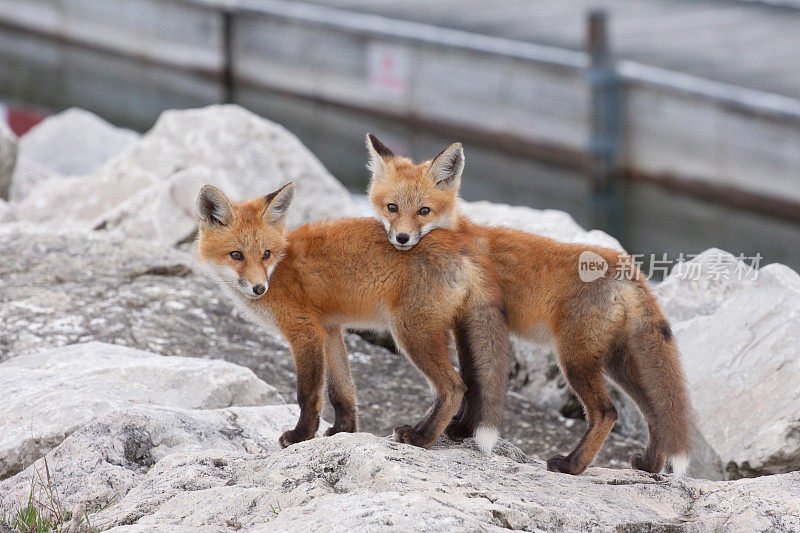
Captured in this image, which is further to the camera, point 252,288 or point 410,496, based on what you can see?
point 252,288

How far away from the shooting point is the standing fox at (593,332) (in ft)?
15.2

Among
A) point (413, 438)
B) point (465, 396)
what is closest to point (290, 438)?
point (413, 438)

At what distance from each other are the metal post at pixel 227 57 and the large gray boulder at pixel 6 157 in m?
8.81

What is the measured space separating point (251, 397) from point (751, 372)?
2974 millimetres

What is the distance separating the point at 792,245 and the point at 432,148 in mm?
5812

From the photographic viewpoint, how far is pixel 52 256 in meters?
7.81

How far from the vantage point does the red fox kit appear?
462cm

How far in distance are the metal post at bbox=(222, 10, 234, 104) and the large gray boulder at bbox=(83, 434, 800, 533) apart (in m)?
15.2

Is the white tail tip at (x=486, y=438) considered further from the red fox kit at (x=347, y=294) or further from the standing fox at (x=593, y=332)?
the standing fox at (x=593, y=332)

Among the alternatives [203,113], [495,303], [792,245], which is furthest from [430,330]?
[792,245]

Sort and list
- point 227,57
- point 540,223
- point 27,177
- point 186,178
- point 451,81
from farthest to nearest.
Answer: point 227,57 → point 451,81 → point 27,177 → point 186,178 → point 540,223

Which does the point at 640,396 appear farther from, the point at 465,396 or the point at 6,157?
the point at 6,157

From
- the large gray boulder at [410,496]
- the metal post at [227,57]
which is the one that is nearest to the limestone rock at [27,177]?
→ the metal post at [227,57]

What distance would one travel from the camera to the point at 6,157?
10062mm
